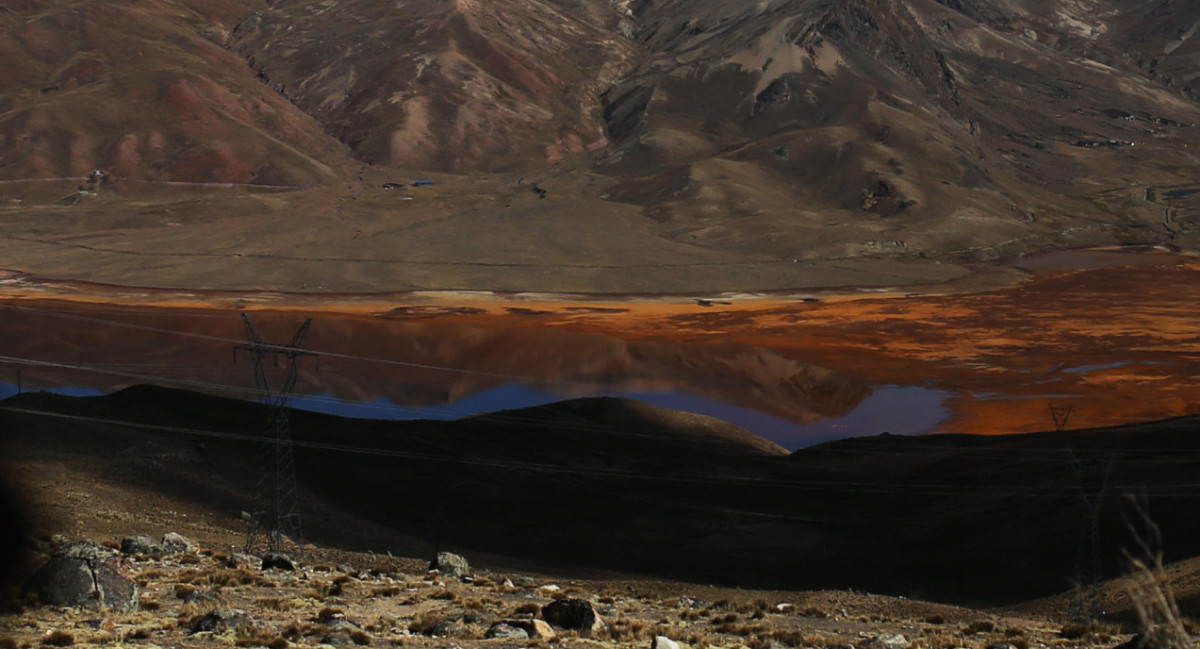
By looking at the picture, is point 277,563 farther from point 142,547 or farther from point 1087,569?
point 1087,569

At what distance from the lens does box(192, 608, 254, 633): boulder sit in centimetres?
1955

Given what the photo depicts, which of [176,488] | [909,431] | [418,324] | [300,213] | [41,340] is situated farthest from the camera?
[300,213]

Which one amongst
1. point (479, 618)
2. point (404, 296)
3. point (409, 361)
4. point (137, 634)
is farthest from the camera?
point (404, 296)

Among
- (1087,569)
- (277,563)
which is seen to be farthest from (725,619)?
(1087,569)

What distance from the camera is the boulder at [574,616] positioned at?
71.9 ft

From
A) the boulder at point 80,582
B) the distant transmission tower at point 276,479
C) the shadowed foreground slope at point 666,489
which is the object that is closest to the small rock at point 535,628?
the boulder at point 80,582

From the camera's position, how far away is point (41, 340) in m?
95.0

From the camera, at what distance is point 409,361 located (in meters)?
89.0

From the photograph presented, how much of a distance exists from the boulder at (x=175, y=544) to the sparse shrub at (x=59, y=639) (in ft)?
40.6

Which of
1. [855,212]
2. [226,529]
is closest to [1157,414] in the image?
[226,529]

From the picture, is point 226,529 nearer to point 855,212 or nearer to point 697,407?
point 697,407

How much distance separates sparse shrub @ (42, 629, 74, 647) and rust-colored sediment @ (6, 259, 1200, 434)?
5965 cm

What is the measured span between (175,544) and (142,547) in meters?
1.43

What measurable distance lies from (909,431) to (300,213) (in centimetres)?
11746
